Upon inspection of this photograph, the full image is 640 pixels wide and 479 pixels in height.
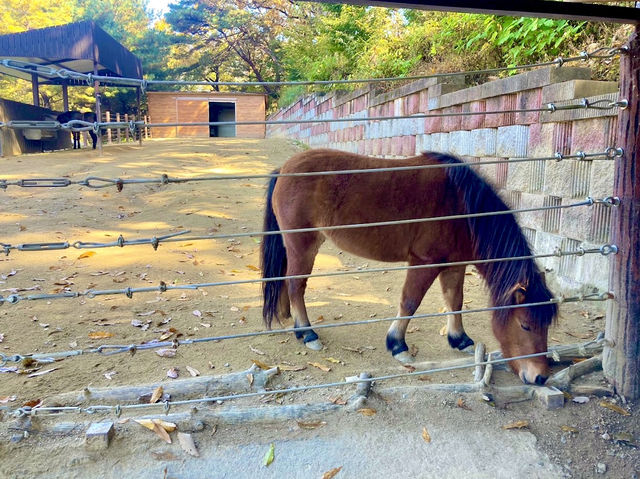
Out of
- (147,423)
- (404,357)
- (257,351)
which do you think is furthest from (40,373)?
(404,357)

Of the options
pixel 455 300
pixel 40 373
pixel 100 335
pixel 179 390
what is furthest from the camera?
pixel 100 335

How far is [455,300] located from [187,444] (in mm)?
2185

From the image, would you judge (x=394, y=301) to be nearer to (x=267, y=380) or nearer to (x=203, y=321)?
(x=203, y=321)

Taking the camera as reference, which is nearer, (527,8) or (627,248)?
(527,8)

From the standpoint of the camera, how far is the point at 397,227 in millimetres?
3465

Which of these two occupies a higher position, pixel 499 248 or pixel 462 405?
pixel 499 248

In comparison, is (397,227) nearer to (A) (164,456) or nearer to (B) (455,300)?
(B) (455,300)

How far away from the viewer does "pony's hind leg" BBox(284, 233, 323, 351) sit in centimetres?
360

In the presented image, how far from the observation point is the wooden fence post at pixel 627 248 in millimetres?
2287

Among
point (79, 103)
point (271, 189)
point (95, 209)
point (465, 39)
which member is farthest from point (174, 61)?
point (271, 189)

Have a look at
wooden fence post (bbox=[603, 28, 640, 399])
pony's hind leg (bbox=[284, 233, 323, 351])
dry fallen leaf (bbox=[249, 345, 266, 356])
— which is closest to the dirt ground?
dry fallen leaf (bbox=[249, 345, 266, 356])

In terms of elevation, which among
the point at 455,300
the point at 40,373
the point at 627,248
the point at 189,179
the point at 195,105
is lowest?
the point at 40,373

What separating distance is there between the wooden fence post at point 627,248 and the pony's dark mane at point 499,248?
0.35 m

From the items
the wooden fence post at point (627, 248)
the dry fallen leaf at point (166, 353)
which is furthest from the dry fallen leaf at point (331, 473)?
the dry fallen leaf at point (166, 353)
